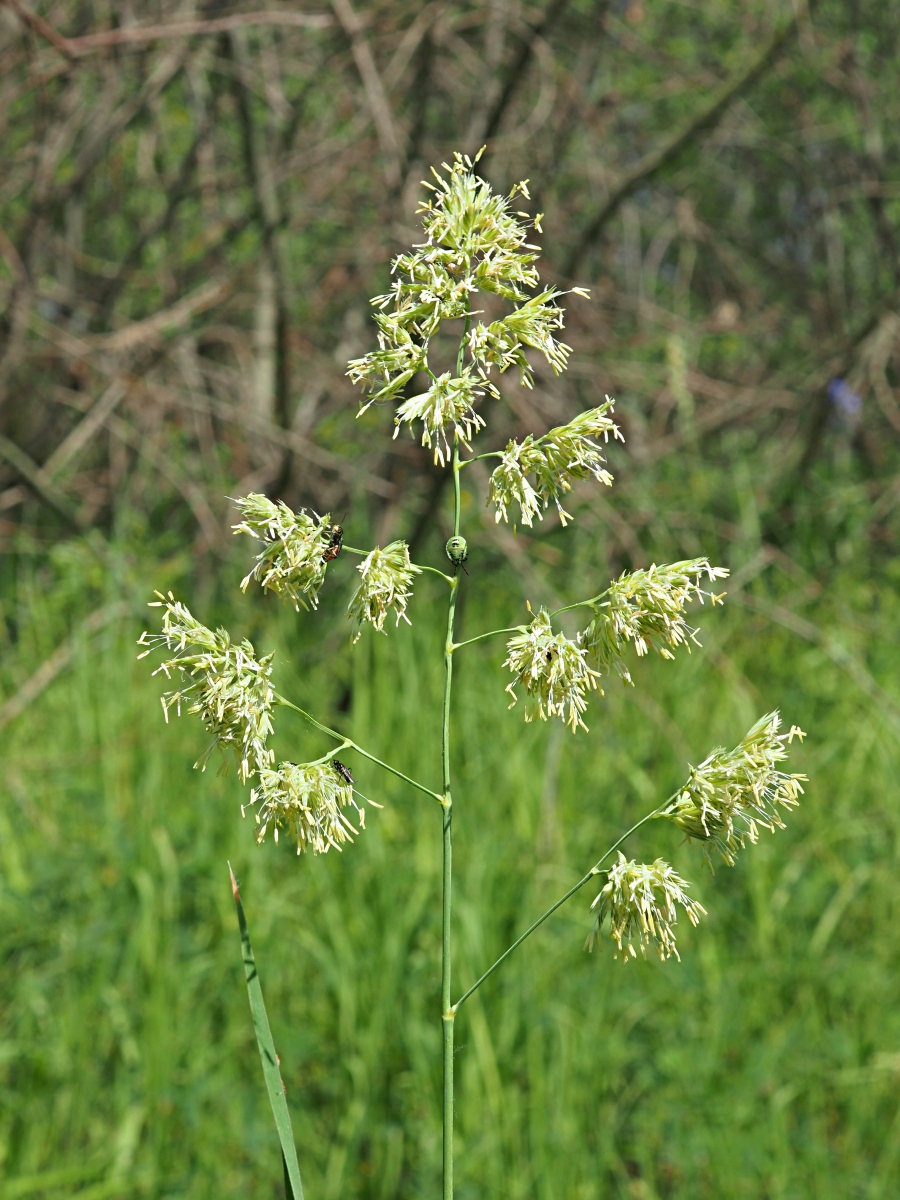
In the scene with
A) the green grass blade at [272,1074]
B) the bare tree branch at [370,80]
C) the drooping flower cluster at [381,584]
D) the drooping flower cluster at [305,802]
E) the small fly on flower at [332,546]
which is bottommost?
the green grass blade at [272,1074]

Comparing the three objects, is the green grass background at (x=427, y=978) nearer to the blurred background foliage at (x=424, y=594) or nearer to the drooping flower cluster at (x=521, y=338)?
the blurred background foliage at (x=424, y=594)

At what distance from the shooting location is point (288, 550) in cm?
75

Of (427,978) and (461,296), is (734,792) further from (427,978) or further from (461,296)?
(427,978)

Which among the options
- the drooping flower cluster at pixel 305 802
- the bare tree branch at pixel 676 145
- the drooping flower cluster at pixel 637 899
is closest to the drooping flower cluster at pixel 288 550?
the drooping flower cluster at pixel 305 802

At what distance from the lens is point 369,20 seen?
179 inches

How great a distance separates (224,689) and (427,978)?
7.81 ft

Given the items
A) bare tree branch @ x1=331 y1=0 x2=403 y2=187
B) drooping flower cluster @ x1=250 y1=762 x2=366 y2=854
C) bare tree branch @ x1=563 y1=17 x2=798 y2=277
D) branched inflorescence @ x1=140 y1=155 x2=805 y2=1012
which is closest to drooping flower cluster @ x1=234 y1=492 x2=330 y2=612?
branched inflorescence @ x1=140 y1=155 x2=805 y2=1012

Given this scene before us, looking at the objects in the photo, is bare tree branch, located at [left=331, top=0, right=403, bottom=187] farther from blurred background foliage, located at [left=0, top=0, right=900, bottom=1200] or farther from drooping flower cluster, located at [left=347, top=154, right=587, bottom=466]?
drooping flower cluster, located at [left=347, top=154, right=587, bottom=466]

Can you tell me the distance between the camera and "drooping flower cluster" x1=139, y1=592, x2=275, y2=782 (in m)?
0.75

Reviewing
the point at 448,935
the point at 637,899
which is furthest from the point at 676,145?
the point at 448,935

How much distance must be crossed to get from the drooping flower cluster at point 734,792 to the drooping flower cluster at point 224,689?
0.82 feet

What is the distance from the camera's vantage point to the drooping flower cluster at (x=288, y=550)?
74cm

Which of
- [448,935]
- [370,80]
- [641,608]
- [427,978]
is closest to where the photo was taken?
→ [448,935]

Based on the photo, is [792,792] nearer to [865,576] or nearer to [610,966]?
[610,966]
